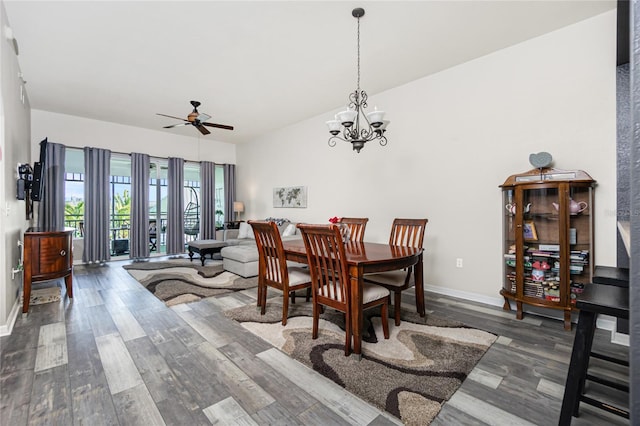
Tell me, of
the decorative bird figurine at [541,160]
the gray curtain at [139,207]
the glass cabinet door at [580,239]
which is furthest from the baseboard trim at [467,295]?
the gray curtain at [139,207]

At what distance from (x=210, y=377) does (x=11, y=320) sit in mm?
2253

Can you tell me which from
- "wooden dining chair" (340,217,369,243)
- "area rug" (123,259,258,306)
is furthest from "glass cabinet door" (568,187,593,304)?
"area rug" (123,259,258,306)

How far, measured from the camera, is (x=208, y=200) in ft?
24.0

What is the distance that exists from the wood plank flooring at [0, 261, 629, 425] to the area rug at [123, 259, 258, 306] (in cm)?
64

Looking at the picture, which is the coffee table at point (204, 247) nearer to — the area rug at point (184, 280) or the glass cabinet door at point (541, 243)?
the area rug at point (184, 280)

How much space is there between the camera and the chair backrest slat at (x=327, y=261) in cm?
222

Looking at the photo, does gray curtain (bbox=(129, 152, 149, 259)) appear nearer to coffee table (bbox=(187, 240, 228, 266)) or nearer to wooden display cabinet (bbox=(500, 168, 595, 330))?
coffee table (bbox=(187, 240, 228, 266))

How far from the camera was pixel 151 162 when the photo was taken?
6676mm

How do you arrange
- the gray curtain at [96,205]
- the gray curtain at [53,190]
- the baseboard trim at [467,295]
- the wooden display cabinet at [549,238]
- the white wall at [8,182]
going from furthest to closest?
1. the gray curtain at [96,205]
2. the gray curtain at [53,190]
3. the baseboard trim at [467,295]
4. the wooden display cabinet at [549,238]
5. the white wall at [8,182]

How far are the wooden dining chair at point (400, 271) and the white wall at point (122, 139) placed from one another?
18.4 feet

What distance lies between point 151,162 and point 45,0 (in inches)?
172

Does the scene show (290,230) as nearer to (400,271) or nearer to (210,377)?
(400,271)

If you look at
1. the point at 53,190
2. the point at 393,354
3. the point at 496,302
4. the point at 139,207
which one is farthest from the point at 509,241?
the point at 53,190

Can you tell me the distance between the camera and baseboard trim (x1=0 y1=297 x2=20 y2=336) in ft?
8.54
